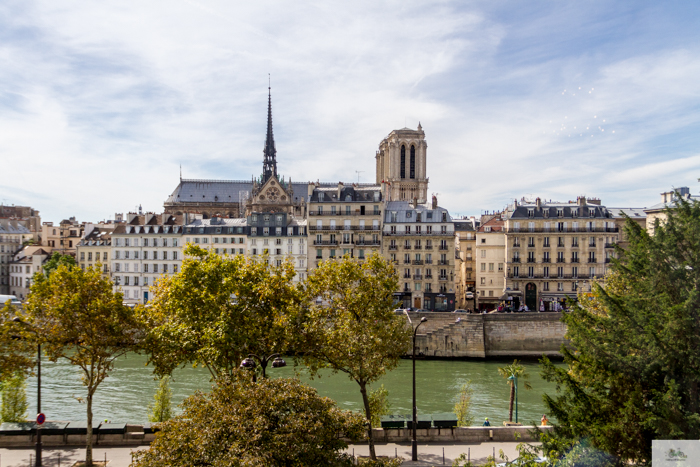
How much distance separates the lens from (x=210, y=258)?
65.6ft

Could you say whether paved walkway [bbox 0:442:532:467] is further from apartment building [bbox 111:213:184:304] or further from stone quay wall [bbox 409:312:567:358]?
apartment building [bbox 111:213:184:304]

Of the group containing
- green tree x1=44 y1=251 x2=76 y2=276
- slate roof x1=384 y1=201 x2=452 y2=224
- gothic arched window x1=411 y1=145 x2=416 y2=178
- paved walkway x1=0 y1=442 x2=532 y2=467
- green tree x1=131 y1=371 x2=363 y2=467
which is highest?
gothic arched window x1=411 y1=145 x2=416 y2=178

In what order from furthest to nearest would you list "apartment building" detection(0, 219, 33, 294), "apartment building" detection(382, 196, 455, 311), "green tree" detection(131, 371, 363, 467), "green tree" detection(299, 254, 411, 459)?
"apartment building" detection(0, 219, 33, 294)
"apartment building" detection(382, 196, 455, 311)
"green tree" detection(299, 254, 411, 459)
"green tree" detection(131, 371, 363, 467)

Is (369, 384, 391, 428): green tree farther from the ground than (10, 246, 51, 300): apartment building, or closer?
closer

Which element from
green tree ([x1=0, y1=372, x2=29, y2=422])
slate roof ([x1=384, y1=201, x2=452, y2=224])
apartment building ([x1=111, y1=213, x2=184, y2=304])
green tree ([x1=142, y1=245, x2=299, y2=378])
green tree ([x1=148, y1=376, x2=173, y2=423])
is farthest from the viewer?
apartment building ([x1=111, y1=213, x2=184, y2=304])

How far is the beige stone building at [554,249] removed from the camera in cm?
4828

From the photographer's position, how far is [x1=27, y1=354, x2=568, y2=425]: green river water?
2567cm

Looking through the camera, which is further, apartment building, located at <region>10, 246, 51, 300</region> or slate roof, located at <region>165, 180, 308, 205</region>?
slate roof, located at <region>165, 180, 308, 205</region>

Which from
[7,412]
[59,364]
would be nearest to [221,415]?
[7,412]

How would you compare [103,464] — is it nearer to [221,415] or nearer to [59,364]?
[221,415]

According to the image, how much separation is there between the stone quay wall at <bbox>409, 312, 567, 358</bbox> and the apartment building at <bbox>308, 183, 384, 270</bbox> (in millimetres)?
10066

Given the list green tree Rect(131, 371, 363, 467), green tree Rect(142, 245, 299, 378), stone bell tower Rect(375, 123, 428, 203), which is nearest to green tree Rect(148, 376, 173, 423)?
green tree Rect(142, 245, 299, 378)

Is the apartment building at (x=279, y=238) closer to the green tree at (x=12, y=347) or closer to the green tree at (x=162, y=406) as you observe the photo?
the green tree at (x=162, y=406)

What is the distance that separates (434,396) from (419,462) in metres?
14.0
